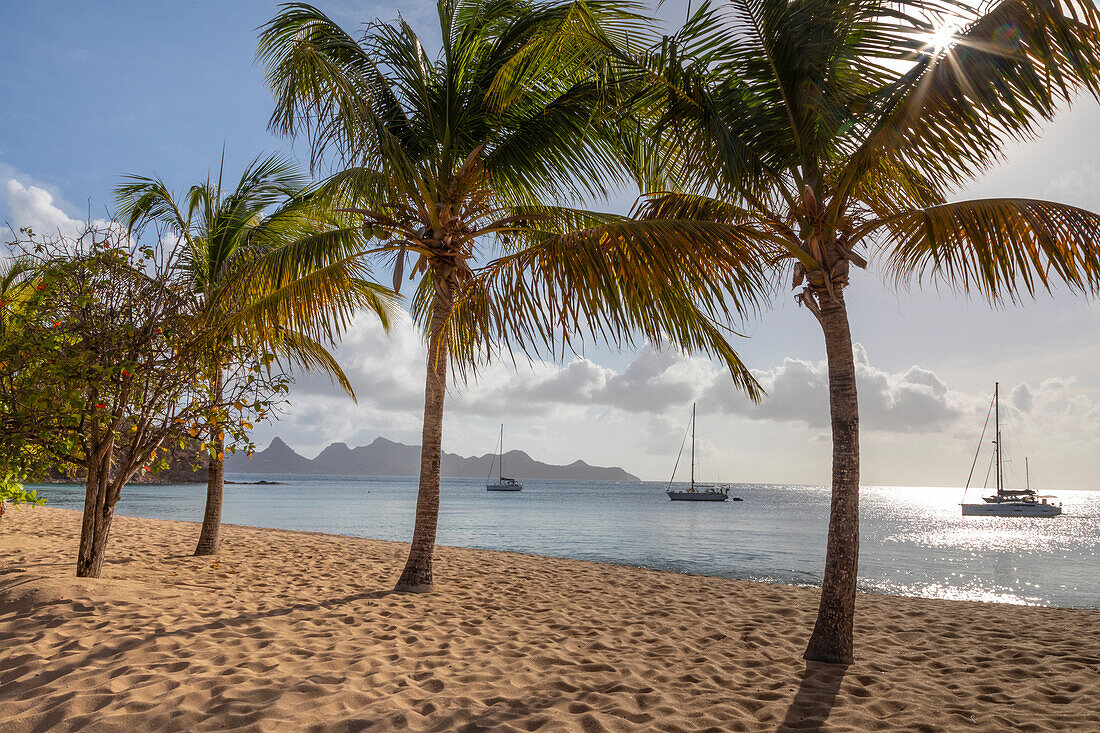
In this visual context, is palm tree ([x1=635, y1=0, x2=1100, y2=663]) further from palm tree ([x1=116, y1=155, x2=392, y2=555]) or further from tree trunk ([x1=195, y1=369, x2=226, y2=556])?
tree trunk ([x1=195, y1=369, x2=226, y2=556])

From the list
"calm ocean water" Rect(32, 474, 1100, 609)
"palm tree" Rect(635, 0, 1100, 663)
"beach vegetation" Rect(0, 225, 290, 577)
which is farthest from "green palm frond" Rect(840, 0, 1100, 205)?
"calm ocean water" Rect(32, 474, 1100, 609)

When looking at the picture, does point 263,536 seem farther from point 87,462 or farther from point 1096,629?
point 1096,629

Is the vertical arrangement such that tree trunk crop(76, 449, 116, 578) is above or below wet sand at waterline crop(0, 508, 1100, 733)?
above

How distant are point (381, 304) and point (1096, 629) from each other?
401 inches

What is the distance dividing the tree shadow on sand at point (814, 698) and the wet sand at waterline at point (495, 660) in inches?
0.7

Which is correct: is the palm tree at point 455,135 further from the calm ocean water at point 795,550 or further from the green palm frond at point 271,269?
the calm ocean water at point 795,550

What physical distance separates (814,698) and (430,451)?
477 cm

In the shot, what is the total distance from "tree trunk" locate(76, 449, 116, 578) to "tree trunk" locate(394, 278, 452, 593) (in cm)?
321

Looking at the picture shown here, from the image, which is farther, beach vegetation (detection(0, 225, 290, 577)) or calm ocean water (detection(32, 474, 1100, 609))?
calm ocean water (detection(32, 474, 1100, 609))

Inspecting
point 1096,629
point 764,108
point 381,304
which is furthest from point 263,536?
point 1096,629

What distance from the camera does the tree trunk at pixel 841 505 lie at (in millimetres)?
4988

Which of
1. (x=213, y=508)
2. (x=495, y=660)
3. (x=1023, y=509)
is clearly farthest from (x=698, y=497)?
(x=495, y=660)

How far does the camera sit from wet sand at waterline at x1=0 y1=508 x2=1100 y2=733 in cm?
352

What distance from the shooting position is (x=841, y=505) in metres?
5.00
